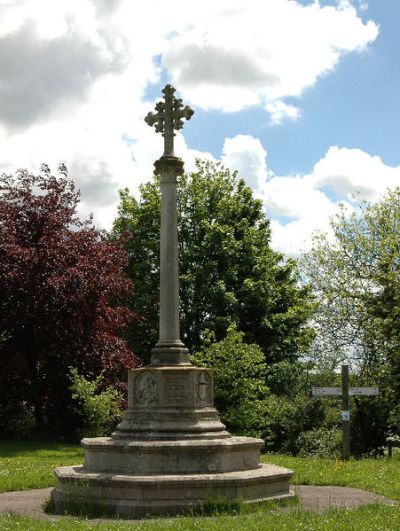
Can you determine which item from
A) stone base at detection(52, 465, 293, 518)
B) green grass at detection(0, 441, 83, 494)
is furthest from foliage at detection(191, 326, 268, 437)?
stone base at detection(52, 465, 293, 518)

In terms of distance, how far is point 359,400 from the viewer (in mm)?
22516

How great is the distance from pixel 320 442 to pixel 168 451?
458 inches

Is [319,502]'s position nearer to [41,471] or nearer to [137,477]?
[137,477]

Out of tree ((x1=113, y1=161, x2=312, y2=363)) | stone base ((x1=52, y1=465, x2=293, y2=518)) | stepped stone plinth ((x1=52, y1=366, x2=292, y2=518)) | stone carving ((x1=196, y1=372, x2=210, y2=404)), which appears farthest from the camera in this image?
tree ((x1=113, y1=161, x2=312, y2=363))

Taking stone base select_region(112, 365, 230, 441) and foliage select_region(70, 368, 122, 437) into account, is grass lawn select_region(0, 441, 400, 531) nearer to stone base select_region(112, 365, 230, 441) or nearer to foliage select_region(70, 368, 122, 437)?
foliage select_region(70, 368, 122, 437)

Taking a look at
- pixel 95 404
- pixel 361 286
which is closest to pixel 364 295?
pixel 361 286

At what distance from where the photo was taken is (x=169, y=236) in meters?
13.5

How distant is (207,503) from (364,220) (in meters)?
20.7

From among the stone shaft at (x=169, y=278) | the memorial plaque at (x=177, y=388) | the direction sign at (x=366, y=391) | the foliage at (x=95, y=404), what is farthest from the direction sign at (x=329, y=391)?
the memorial plaque at (x=177, y=388)

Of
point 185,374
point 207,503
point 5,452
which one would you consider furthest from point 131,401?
point 5,452

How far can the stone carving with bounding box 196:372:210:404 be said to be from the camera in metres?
12.8

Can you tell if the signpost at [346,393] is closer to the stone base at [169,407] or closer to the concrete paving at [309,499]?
the concrete paving at [309,499]

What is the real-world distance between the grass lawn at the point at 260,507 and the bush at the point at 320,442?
2031 mm

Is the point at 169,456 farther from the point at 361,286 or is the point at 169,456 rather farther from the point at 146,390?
the point at 361,286
